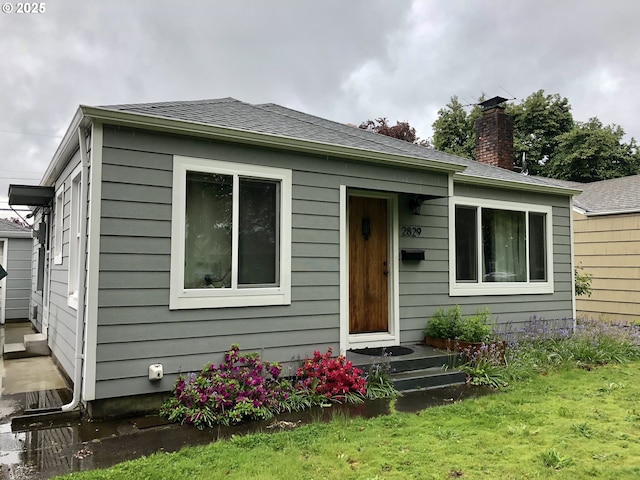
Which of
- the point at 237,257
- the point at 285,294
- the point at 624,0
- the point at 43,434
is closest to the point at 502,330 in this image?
the point at 285,294

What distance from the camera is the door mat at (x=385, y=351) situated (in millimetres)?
5633

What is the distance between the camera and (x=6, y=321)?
11.4m

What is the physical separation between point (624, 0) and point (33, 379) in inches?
598

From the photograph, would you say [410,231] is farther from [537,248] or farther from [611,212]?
[611,212]

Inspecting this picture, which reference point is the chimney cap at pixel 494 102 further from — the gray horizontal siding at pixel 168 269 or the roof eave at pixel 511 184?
the gray horizontal siding at pixel 168 269

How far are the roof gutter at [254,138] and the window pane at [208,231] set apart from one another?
456 millimetres

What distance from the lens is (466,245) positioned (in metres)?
7.05

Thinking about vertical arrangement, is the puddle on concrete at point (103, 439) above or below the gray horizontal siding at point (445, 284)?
below

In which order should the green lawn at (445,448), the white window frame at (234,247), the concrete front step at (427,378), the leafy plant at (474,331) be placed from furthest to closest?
1. the leafy plant at (474,331)
2. the concrete front step at (427,378)
3. the white window frame at (234,247)
4. the green lawn at (445,448)

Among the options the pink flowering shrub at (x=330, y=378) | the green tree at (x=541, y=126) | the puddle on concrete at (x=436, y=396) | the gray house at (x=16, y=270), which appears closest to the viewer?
the puddle on concrete at (x=436, y=396)

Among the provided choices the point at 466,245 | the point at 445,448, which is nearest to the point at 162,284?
the point at 445,448

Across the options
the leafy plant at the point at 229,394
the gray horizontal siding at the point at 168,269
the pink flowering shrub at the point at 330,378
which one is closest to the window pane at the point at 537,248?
the gray horizontal siding at the point at 168,269

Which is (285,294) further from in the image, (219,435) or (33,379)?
(33,379)

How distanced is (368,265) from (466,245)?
1869 mm
